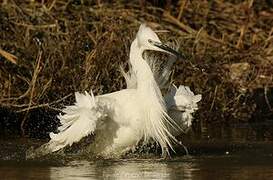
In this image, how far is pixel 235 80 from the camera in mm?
12125

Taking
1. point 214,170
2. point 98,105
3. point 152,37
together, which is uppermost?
point 152,37

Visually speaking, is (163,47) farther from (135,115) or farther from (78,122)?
(78,122)

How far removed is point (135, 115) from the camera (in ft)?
29.5

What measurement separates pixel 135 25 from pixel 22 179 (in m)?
5.59

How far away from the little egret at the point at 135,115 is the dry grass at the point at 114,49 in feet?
5.96

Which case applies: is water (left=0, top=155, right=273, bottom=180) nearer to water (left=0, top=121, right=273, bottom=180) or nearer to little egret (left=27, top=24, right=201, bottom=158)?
water (left=0, top=121, right=273, bottom=180)

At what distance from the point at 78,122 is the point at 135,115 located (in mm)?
647

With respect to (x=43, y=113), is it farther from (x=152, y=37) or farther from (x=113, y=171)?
(x=113, y=171)

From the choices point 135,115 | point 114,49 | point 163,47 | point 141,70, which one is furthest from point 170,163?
point 114,49

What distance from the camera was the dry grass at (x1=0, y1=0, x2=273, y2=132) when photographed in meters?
11.2

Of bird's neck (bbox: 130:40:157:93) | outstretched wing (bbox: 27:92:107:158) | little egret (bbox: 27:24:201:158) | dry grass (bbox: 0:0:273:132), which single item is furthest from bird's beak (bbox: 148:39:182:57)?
dry grass (bbox: 0:0:273:132)

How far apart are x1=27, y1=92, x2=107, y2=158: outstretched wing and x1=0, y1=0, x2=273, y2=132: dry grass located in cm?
190

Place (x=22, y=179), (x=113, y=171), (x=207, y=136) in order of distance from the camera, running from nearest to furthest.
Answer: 1. (x=22, y=179)
2. (x=113, y=171)
3. (x=207, y=136)

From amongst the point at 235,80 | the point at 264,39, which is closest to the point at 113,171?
the point at 235,80
